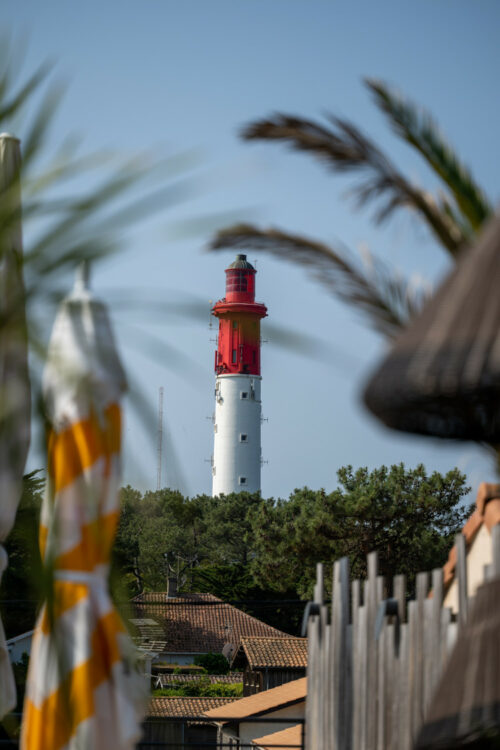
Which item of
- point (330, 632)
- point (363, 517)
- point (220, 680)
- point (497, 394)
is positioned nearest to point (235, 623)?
point (220, 680)

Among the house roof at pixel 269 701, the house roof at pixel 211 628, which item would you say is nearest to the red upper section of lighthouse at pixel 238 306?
the house roof at pixel 211 628

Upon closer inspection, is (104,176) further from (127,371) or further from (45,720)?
(45,720)

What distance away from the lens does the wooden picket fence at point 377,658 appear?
10.6 ft

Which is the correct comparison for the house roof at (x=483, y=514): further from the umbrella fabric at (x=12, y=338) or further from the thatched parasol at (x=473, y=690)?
the umbrella fabric at (x=12, y=338)

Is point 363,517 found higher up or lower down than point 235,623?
higher up

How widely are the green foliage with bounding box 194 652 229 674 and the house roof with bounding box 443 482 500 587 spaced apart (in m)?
33.9

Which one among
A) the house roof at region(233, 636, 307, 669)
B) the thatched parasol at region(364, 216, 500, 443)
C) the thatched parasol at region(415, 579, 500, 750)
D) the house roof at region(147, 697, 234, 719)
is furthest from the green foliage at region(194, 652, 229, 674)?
the thatched parasol at region(364, 216, 500, 443)

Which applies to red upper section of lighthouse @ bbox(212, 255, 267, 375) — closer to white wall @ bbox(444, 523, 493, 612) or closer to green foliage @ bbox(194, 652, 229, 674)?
green foliage @ bbox(194, 652, 229, 674)

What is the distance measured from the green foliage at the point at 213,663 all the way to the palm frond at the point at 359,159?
34.3m

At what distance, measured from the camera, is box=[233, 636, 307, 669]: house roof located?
25.7 m

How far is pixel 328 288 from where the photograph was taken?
3.85m

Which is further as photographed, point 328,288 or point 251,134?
point 328,288

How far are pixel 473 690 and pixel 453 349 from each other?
3.04ft

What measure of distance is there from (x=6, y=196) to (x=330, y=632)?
3.42 metres
